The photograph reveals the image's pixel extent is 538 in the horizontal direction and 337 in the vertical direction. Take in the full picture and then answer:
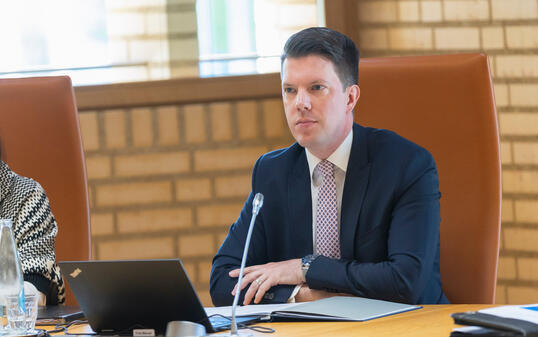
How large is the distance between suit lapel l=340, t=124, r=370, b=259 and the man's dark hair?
177mm

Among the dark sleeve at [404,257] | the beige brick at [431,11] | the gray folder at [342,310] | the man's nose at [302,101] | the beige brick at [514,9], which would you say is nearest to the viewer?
the gray folder at [342,310]

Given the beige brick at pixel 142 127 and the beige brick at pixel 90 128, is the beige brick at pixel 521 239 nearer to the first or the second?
the beige brick at pixel 142 127

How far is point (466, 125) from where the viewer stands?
79.8 inches

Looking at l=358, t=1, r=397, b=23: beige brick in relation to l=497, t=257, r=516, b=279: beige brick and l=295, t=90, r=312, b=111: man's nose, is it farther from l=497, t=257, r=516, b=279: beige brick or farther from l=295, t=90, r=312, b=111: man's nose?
l=295, t=90, r=312, b=111: man's nose

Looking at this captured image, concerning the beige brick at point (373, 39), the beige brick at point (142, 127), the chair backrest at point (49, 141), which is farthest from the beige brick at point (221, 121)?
the chair backrest at point (49, 141)

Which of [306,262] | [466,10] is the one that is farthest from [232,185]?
[306,262]

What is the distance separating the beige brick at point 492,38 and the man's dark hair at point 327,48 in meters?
1.34

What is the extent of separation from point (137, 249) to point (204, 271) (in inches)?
11.4

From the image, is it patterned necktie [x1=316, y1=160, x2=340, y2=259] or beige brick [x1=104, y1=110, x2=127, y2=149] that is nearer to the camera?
patterned necktie [x1=316, y1=160, x2=340, y2=259]

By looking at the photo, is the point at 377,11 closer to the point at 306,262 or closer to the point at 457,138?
the point at 457,138

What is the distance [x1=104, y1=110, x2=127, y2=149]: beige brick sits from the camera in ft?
10.5

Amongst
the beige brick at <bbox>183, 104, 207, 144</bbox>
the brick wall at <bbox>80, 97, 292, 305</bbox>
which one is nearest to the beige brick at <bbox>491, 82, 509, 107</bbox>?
the brick wall at <bbox>80, 97, 292, 305</bbox>

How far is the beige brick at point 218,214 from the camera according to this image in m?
3.25

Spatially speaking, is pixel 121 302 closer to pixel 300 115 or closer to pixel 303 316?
pixel 303 316
